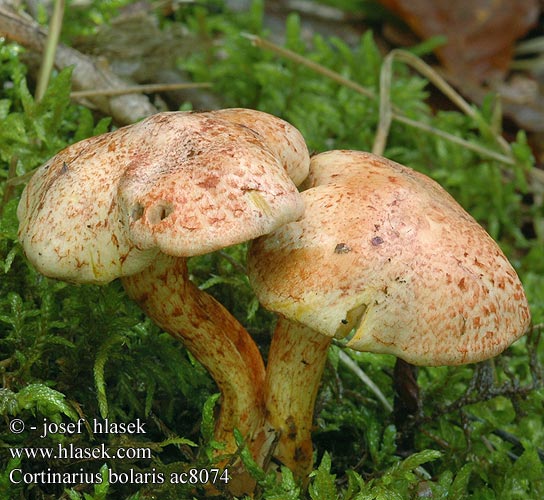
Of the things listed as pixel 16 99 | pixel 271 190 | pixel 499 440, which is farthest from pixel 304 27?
pixel 271 190

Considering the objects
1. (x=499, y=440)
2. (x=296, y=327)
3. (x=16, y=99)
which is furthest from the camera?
(x=16, y=99)

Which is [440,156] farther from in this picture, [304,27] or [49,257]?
[49,257]

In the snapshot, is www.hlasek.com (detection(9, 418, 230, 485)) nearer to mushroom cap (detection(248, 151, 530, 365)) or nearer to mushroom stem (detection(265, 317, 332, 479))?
mushroom stem (detection(265, 317, 332, 479))

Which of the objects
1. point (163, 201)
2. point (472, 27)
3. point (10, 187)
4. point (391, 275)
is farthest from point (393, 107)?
point (163, 201)

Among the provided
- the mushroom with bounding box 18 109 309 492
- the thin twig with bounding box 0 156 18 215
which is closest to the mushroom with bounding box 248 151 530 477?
the mushroom with bounding box 18 109 309 492

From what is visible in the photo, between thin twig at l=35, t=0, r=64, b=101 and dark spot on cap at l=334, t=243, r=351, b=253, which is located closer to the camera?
dark spot on cap at l=334, t=243, r=351, b=253

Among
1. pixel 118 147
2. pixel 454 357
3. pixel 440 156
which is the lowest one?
pixel 440 156
